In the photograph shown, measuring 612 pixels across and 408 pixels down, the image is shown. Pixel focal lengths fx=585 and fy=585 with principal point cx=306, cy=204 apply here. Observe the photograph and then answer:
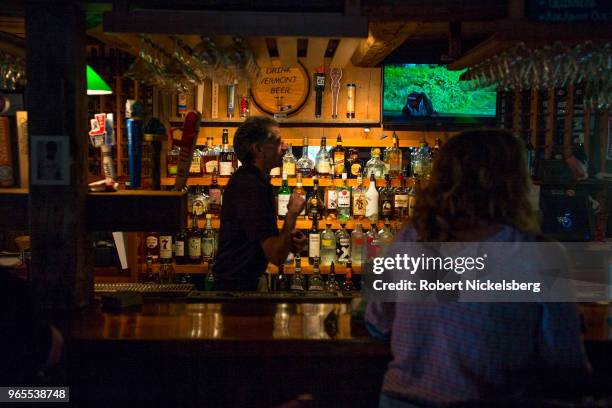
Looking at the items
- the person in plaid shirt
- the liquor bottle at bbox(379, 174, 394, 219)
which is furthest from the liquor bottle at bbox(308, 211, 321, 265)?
the person in plaid shirt

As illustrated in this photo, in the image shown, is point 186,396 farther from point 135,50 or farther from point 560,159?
point 560,159

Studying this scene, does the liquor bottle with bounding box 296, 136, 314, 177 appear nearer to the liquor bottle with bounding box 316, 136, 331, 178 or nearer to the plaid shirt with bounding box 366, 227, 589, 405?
the liquor bottle with bounding box 316, 136, 331, 178

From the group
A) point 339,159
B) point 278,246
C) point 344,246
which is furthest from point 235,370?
point 339,159

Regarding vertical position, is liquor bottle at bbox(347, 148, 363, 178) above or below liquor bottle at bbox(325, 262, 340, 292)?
above

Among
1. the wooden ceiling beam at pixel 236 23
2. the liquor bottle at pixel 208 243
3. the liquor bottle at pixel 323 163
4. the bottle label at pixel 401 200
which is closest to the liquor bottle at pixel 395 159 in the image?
the bottle label at pixel 401 200

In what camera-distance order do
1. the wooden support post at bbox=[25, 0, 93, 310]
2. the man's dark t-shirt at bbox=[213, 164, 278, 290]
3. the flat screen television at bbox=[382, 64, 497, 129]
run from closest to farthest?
the wooden support post at bbox=[25, 0, 93, 310] → the man's dark t-shirt at bbox=[213, 164, 278, 290] → the flat screen television at bbox=[382, 64, 497, 129]

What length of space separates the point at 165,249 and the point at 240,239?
1756mm

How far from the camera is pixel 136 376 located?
2.01 meters

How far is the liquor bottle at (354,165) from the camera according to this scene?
4.46m

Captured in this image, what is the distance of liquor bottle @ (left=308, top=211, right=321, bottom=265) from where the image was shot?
4.28 m

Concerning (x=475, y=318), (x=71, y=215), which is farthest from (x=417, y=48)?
(x=475, y=318)

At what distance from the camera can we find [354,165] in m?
4.46

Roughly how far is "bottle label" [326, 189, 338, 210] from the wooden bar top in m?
2.01

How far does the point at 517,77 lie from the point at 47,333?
7.41 ft
